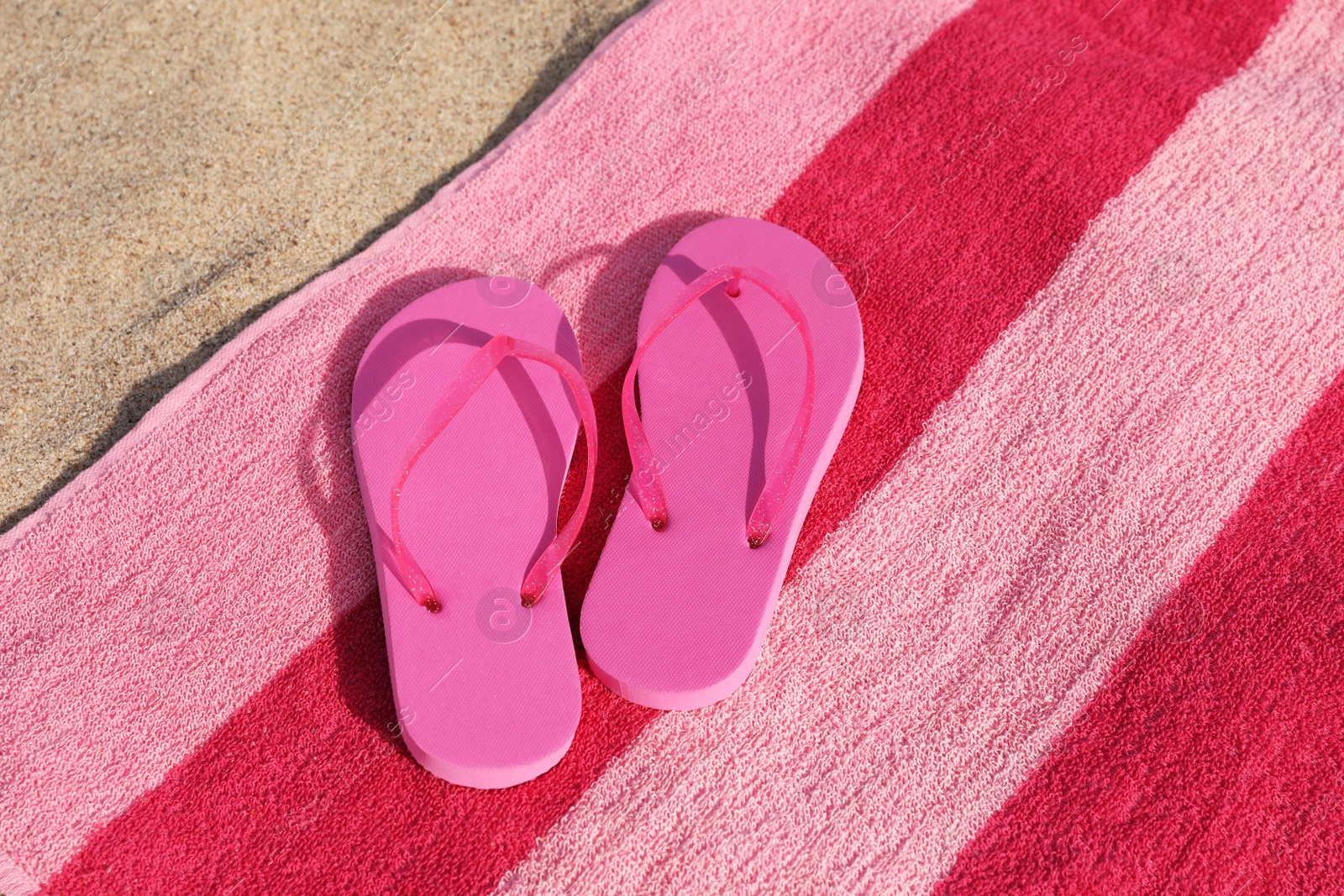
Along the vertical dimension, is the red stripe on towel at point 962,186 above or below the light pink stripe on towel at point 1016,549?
above

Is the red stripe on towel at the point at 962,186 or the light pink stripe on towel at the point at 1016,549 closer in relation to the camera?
the light pink stripe on towel at the point at 1016,549

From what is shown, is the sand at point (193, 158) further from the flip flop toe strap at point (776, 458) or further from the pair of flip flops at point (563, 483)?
the flip flop toe strap at point (776, 458)

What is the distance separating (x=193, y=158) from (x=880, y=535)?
0.67m

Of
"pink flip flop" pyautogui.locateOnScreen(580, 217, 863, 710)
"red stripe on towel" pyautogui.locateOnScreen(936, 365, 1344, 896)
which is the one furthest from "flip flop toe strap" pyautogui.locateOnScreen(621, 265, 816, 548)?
"red stripe on towel" pyautogui.locateOnScreen(936, 365, 1344, 896)

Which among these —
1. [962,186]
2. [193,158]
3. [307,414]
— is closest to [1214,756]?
[962,186]

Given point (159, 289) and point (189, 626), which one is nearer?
point (189, 626)

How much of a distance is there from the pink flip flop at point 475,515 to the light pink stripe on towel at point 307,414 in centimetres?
4

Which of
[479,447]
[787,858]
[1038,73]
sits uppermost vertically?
[1038,73]

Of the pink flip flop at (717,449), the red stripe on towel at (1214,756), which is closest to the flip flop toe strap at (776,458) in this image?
the pink flip flop at (717,449)

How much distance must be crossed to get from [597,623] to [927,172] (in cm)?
48

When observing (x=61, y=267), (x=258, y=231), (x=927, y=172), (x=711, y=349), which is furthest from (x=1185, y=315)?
(x=61, y=267)

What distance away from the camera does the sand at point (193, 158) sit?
0.76 meters

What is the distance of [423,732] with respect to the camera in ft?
2.02

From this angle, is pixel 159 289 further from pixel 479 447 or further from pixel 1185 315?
pixel 1185 315
